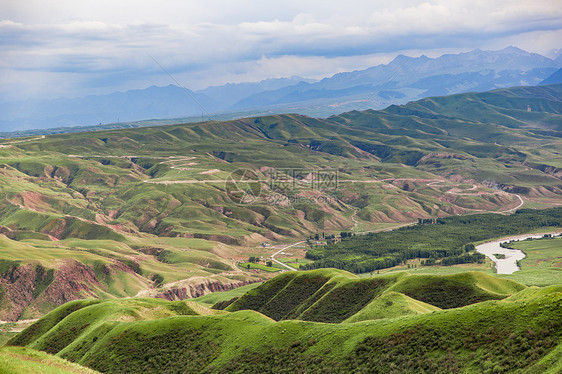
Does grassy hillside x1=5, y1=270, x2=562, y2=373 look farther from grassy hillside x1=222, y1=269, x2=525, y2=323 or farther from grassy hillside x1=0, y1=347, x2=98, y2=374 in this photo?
grassy hillside x1=0, y1=347, x2=98, y2=374

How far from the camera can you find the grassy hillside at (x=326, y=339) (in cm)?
6581

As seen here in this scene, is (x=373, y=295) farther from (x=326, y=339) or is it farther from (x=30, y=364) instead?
(x=30, y=364)

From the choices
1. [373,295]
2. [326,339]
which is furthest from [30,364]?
[373,295]

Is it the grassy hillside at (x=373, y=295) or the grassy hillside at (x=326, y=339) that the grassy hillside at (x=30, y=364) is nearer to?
the grassy hillside at (x=326, y=339)

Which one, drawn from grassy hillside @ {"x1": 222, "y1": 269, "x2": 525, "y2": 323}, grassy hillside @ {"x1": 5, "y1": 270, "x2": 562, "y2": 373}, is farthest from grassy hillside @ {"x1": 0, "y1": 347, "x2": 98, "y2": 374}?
grassy hillside @ {"x1": 222, "y1": 269, "x2": 525, "y2": 323}

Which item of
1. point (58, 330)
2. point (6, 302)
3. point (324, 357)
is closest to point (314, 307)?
point (324, 357)

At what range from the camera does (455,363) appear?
6706cm

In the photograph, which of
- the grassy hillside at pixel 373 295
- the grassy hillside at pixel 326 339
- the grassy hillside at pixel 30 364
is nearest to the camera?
the grassy hillside at pixel 30 364

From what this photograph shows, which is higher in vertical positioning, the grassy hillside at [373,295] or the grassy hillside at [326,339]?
the grassy hillside at [326,339]

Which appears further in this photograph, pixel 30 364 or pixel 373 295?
pixel 373 295

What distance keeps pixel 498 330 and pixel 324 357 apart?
87.5ft

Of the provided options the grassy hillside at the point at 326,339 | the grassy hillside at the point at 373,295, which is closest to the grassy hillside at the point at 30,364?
the grassy hillside at the point at 326,339

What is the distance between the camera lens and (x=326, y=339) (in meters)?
84.2

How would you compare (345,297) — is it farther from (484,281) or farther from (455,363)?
(455,363)
